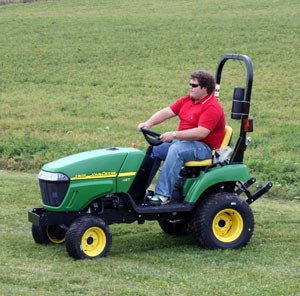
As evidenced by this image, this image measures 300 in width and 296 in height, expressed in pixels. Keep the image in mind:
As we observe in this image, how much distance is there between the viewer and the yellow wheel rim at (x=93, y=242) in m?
7.44

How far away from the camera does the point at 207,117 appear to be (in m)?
7.79

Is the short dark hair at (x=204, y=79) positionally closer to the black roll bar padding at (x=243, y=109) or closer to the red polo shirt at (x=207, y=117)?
the red polo shirt at (x=207, y=117)

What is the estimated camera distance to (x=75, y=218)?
298 inches

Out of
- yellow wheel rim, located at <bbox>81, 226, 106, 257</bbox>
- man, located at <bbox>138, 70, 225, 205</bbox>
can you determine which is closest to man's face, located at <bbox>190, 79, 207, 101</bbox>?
man, located at <bbox>138, 70, 225, 205</bbox>

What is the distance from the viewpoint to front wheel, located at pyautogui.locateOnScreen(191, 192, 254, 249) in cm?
786

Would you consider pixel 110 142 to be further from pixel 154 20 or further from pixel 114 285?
pixel 154 20

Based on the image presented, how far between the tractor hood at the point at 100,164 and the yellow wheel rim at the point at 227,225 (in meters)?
1.03

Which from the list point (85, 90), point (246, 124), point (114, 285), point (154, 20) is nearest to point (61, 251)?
point (114, 285)

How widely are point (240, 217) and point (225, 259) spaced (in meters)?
0.70

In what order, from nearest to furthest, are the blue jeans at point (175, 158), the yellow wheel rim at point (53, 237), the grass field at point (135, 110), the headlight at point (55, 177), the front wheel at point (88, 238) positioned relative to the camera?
the grass field at point (135, 110) < the front wheel at point (88, 238) < the headlight at point (55, 177) < the blue jeans at point (175, 158) < the yellow wheel rim at point (53, 237)

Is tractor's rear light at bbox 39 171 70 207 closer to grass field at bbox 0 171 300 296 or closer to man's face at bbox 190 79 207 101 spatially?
grass field at bbox 0 171 300 296

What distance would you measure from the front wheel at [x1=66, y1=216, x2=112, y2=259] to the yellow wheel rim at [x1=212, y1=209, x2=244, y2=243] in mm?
1179

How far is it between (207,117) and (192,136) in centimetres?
24

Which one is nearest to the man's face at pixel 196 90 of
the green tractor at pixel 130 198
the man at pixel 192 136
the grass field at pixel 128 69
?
the man at pixel 192 136
